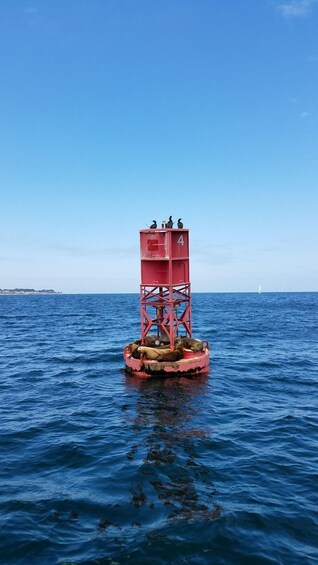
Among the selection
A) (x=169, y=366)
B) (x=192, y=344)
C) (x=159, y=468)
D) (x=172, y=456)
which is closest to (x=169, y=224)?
(x=192, y=344)

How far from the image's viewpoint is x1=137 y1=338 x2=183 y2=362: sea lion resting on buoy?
72.5 ft

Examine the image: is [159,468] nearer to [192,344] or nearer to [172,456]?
[172,456]

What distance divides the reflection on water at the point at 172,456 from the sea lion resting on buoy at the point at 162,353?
1.46m

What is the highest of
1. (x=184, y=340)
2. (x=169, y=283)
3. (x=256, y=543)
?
(x=169, y=283)

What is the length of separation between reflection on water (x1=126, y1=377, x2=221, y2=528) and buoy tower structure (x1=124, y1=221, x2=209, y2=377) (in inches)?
49.5

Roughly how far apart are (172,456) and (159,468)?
0.92 meters

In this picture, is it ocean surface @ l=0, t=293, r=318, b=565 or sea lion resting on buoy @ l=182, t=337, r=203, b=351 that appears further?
sea lion resting on buoy @ l=182, t=337, r=203, b=351

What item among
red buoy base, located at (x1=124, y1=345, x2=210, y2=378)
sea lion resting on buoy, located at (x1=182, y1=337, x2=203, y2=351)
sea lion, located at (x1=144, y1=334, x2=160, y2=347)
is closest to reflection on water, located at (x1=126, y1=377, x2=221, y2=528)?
red buoy base, located at (x1=124, y1=345, x2=210, y2=378)

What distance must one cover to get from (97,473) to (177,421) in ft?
15.9

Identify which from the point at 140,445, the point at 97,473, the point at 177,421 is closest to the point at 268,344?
the point at 177,421

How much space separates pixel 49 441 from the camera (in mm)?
14758

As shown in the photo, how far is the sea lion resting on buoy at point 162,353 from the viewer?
22.1 meters

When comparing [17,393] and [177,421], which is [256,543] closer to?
[177,421]

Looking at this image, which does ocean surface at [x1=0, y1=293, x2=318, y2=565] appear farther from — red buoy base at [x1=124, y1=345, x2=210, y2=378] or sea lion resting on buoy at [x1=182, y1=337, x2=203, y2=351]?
sea lion resting on buoy at [x1=182, y1=337, x2=203, y2=351]
